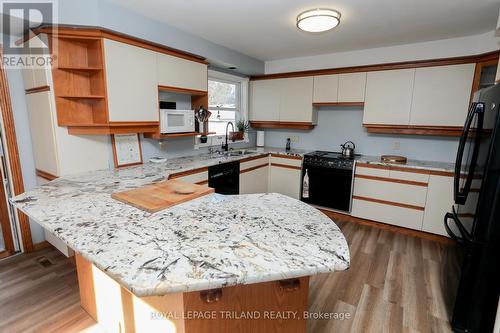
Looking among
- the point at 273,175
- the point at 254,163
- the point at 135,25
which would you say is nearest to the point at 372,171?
the point at 273,175

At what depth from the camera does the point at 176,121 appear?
9.52 ft

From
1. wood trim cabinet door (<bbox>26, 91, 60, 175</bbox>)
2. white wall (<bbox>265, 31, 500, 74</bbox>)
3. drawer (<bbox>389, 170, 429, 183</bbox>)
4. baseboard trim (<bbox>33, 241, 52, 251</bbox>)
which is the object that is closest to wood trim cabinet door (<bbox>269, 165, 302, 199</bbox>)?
drawer (<bbox>389, 170, 429, 183</bbox>)

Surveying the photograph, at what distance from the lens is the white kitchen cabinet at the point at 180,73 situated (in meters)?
2.68

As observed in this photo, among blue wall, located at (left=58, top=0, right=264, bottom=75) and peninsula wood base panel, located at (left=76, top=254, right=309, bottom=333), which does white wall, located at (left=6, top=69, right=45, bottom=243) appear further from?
peninsula wood base panel, located at (left=76, top=254, right=309, bottom=333)

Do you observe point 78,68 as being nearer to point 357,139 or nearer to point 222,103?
point 222,103

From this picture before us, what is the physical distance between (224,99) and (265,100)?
71cm

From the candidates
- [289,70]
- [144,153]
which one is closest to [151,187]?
[144,153]

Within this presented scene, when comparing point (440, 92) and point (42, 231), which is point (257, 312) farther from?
point (440, 92)

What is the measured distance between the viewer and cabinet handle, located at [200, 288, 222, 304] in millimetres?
958

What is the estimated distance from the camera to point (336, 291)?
2.17 metres

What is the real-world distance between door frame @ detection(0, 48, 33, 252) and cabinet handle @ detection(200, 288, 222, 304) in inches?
103

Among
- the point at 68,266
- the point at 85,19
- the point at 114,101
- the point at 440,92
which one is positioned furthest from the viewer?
the point at 440,92

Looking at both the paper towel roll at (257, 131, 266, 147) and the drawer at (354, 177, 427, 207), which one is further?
the paper towel roll at (257, 131, 266, 147)

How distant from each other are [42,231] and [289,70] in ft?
12.9
